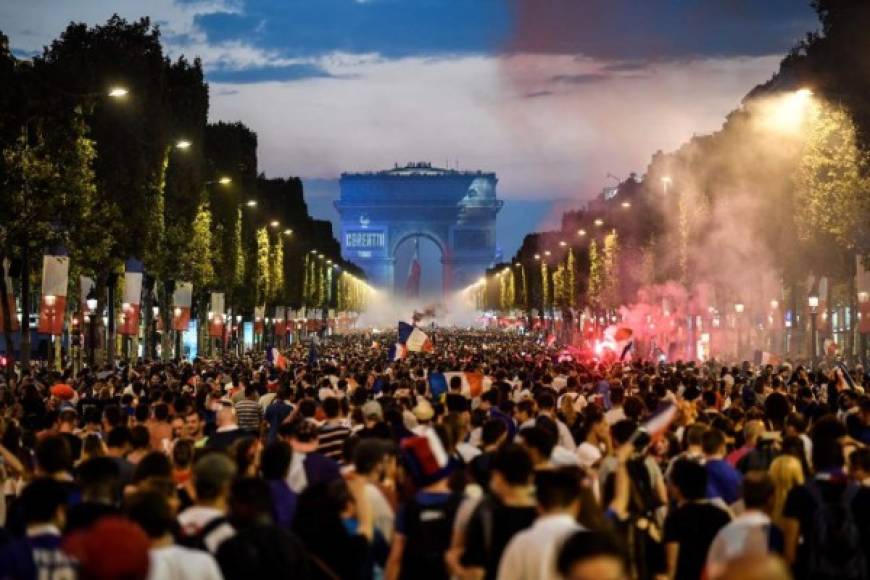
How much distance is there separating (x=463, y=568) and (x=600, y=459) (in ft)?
17.6

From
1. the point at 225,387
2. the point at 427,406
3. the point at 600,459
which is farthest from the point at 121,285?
the point at 600,459

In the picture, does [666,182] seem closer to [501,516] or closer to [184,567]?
[501,516]

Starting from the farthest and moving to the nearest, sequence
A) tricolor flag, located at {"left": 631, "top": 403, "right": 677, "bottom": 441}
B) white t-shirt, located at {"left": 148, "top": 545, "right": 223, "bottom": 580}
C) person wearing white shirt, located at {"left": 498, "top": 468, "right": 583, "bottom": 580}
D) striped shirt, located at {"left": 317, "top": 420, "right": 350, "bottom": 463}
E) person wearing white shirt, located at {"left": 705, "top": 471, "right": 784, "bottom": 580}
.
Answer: striped shirt, located at {"left": 317, "top": 420, "right": 350, "bottom": 463} < tricolor flag, located at {"left": 631, "top": 403, "right": 677, "bottom": 441} < person wearing white shirt, located at {"left": 705, "top": 471, "right": 784, "bottom": 580} < person wearing white shirt, located at {"left": 498, "top": 468, "right": 583, "bottom": 580} < white t-shirt, located at {"left": 148, "top": 545, "right": 223, "bottom": 580}

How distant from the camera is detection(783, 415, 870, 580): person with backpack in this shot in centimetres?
1041

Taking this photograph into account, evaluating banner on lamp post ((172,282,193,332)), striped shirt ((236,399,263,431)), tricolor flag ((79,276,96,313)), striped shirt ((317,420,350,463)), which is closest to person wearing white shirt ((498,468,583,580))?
striped shirt ((317,420,350,463))

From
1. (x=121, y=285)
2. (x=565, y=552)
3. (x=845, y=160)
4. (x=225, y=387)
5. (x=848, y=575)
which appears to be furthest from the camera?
(x=121, y=285)

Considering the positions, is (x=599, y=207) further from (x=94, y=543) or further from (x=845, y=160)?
(x=94, y=543)

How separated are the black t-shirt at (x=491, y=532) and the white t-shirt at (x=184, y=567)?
1.73 m

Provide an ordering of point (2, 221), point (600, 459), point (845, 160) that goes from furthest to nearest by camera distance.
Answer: point (845, 160) < point (2, 221) < point (600, 459)

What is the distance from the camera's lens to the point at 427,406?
18203 millimetres

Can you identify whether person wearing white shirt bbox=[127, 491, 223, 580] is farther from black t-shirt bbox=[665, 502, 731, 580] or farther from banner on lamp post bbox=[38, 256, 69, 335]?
banner on lamp post bbox=[38, 256, 69, 335]

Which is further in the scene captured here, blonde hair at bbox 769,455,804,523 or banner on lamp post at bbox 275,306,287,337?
banner on lamp post at bbox 275,306,287,337

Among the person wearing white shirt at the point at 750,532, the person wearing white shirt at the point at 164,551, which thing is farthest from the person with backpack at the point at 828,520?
the person wearing white shirt at the point at 164,551

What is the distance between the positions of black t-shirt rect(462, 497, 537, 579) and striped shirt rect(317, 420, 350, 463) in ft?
19.4
